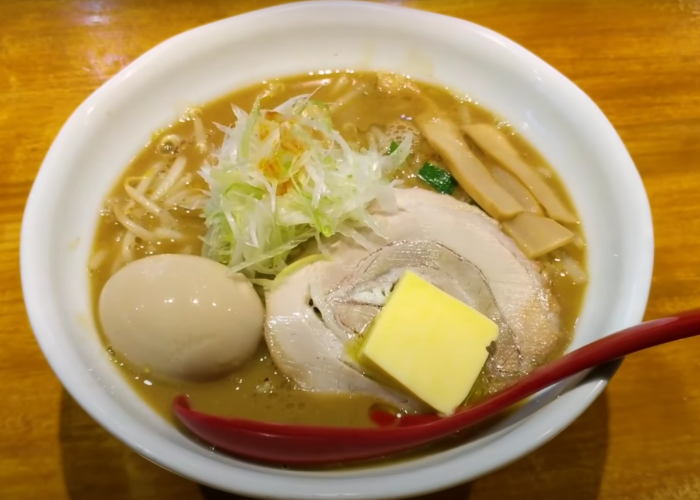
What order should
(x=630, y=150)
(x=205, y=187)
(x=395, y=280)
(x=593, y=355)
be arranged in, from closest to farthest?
(x=593, y=355) → (x=395, y=280) → (x=205, y=187) → (x=630, y=150)

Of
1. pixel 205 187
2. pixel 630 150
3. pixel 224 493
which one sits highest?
pixel 630 150

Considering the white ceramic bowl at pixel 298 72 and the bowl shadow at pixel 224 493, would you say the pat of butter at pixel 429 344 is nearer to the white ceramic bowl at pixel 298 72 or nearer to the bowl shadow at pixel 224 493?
the white ceramic bowl at pixel 298 72

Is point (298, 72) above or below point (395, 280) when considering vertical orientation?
above

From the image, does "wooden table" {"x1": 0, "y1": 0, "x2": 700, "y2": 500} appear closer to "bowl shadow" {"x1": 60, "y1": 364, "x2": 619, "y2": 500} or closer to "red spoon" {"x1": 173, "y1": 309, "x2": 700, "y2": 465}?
"bowl shadow" {"x1": 60, "y1": 364, "x2": 619, "y2": 500}

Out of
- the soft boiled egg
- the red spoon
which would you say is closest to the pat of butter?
the red spoon

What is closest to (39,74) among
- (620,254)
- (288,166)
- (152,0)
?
(152,0)

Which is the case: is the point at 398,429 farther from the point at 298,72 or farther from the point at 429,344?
the point at 298,72

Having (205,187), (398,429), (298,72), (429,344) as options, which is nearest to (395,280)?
(429,344)
